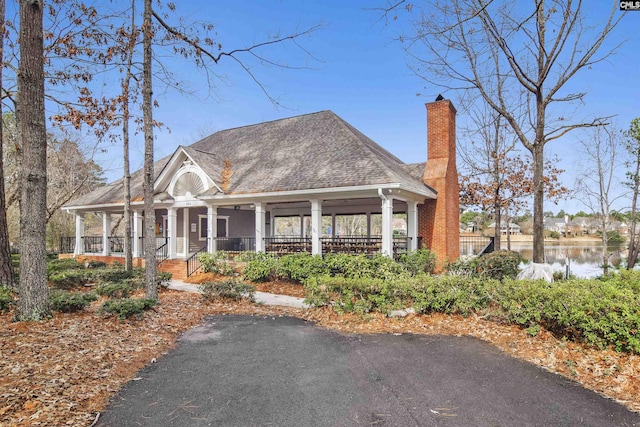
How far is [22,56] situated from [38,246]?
3229 mm

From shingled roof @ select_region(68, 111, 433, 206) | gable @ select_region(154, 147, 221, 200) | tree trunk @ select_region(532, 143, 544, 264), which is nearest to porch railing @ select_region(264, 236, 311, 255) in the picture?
shingled roof @ select_region(68, 111, 433, 206)

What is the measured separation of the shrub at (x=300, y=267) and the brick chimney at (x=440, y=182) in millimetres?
5238

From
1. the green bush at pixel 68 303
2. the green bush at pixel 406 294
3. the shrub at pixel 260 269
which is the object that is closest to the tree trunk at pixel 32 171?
the green bush at pixel 68 303

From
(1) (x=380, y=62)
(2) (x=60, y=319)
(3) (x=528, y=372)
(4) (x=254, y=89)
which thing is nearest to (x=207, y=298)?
(2) (x=60, y=319)

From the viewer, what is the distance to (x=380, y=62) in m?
11.0

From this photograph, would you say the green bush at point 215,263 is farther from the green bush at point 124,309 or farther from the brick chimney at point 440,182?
the brick chimney at point 440,182

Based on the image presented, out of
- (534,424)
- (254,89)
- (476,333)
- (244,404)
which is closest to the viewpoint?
(534,424)

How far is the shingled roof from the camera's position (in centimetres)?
1304

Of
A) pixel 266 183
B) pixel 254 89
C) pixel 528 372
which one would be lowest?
pixel 528 372

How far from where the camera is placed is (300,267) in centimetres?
1216

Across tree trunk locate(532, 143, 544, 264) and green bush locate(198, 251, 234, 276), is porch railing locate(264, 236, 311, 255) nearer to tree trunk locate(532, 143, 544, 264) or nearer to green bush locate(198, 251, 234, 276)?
green bush locate(198, 251, 234, 276)

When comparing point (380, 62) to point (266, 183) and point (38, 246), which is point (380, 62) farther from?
point (38, 246)

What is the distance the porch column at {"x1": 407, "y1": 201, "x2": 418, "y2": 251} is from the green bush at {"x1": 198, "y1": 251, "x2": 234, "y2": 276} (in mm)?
7013

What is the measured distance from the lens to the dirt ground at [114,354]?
3.70 metres
